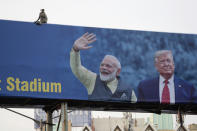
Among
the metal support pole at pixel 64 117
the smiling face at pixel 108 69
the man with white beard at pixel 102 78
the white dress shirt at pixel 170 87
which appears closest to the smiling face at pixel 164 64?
the white dress shirt at pixel 170 87

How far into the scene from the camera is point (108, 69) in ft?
64.3

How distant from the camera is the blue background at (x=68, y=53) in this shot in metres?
18.4

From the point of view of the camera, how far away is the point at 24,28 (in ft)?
61.3

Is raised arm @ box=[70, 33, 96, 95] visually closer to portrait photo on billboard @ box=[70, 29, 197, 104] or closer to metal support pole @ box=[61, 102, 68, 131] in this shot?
portrait photo on billboard @ box=[70, 29, 197, 104]

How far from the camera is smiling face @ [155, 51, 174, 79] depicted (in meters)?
20.3

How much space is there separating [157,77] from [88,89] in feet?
11.1

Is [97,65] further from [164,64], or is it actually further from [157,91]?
[164,64]

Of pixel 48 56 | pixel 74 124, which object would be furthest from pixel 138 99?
pixel 74 124

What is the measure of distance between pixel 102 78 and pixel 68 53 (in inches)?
74.2

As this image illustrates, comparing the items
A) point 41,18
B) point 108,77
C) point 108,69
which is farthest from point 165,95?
point 41,18

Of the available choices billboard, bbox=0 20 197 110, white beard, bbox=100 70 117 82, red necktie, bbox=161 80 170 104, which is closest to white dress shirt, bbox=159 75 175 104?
billboard, bbox=0 20 197 110

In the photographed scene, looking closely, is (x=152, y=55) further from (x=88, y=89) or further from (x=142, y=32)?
(x=88, y=89)

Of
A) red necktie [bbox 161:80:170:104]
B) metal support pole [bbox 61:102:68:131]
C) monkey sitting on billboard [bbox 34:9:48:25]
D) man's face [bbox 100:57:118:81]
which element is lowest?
metal support pole [bbox 61:102:68:131]

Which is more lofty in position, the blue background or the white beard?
the blue background
